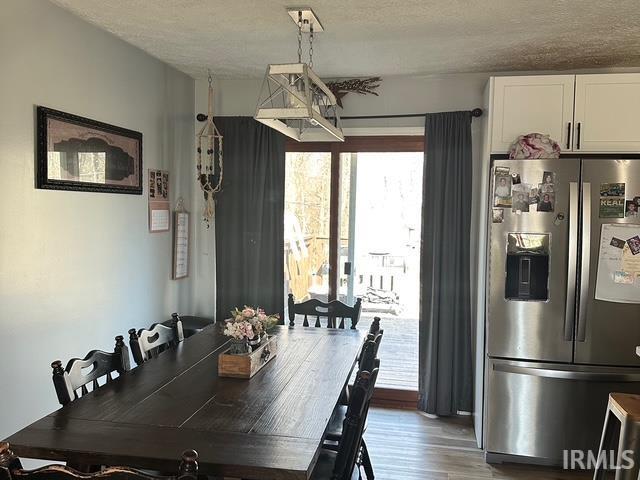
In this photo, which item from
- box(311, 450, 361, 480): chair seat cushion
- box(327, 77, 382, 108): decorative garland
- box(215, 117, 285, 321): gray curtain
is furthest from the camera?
box(215, 117, 285, 321): gray curtain

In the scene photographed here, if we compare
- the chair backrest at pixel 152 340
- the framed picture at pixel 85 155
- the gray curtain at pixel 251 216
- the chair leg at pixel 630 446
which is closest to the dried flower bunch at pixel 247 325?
the chair backrest at pixel 152 340

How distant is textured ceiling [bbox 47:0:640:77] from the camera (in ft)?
8.91

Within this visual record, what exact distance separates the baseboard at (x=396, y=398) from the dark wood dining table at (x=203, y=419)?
5.39ft

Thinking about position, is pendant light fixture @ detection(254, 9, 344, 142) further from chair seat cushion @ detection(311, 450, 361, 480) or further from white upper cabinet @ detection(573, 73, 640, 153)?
white upper cabinet @ detection(573, 73, 640, 153)

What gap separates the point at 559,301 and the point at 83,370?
2606mm

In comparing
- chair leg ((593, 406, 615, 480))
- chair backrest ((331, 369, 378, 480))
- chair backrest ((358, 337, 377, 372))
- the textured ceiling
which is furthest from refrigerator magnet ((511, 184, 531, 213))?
chair backrest ((331, 369, 378, 480))

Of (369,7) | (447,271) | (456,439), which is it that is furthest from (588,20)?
(456,439)

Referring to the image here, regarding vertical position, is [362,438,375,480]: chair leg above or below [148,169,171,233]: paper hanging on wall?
below

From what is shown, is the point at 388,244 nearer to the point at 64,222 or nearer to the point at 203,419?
the point at 64,222

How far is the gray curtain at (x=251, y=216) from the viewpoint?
426 cm

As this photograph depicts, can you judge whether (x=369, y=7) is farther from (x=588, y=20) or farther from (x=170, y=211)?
(x=170, y=211)

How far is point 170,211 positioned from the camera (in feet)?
13.7

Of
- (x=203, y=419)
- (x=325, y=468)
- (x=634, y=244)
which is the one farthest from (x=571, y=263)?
(x=203, y=419)

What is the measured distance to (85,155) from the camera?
3.07 meters
